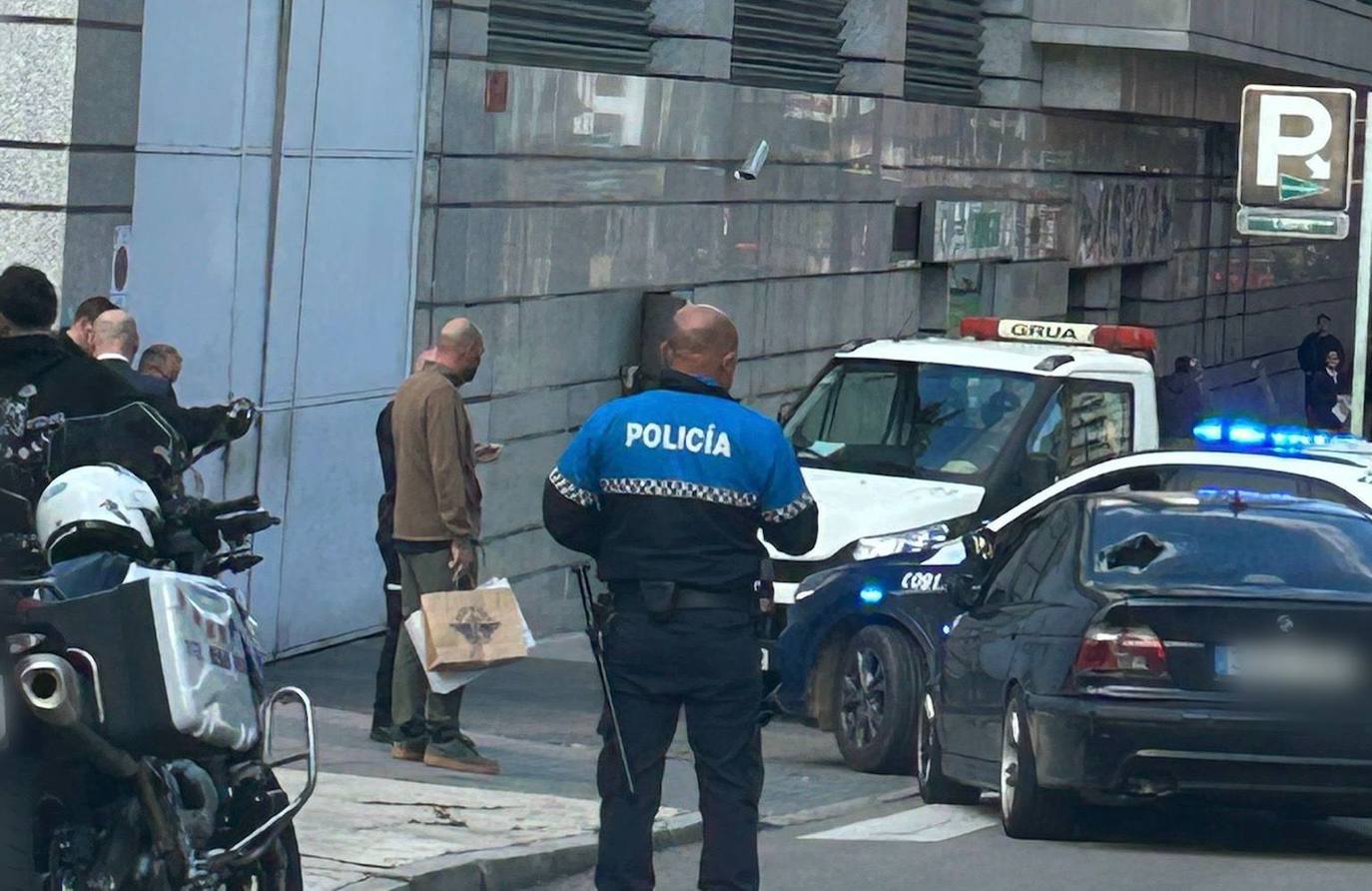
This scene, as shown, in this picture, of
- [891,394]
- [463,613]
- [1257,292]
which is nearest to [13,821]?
[463,613]

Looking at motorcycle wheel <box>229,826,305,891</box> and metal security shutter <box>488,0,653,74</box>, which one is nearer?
motorcycle wheel <box>229,826,305,891</box>

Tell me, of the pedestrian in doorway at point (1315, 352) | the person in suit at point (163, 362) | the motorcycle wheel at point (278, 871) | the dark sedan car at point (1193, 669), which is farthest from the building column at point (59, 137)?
the pedestrian in doorway at point (1315, 352)

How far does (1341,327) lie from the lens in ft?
149

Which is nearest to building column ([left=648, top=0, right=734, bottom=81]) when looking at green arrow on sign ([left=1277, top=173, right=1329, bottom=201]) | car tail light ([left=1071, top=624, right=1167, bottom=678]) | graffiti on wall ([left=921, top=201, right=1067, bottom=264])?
green arrow on sign ([left=1277, top=173, right=1329, bottom=201])

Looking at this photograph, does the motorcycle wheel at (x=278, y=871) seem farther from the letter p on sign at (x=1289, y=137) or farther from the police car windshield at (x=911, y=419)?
the letter p on sign at (x=1289, y=137)

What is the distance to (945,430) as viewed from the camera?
1450 centimetres

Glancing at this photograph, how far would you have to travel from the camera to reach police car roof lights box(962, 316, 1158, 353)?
1602 centimetres

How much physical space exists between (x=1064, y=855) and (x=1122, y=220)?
22509 millimetres

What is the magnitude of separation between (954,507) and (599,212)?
15.2 ft

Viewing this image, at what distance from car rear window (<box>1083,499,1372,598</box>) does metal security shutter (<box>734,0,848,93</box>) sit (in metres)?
11.3

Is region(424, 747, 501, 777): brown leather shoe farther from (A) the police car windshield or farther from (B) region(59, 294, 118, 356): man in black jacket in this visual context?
(A) the police car windshield

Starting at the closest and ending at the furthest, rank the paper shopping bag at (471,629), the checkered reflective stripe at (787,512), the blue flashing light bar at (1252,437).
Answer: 1. the checkered reflective stripe at (787,512)
2. the paper shopping bag at (471,629)
3. the blue flashing light bar at (1252,437)

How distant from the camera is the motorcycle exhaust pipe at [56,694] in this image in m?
5.46

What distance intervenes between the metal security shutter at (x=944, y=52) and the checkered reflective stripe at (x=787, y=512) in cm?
1754
